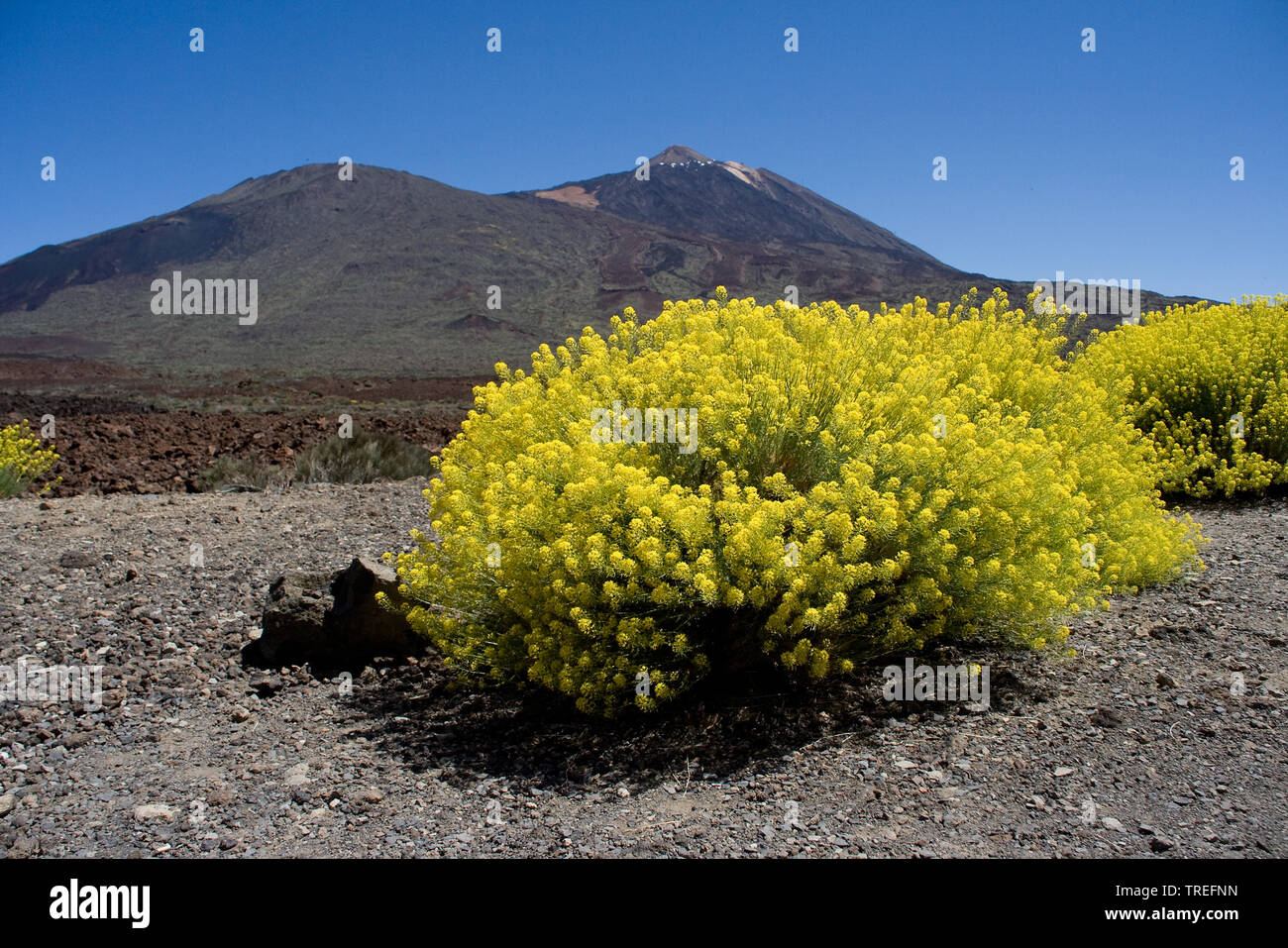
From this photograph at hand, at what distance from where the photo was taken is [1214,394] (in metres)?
8.17

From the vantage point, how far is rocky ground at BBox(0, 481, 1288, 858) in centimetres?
309

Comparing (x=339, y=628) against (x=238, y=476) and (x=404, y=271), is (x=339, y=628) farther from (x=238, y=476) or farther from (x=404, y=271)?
(x=404, y=271)

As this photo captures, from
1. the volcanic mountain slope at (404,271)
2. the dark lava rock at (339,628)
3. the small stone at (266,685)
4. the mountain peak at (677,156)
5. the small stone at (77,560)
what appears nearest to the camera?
the small stone at (266,685)

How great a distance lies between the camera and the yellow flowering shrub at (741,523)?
3564 mm

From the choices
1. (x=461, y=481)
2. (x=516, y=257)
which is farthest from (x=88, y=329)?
(x=461, y=481)

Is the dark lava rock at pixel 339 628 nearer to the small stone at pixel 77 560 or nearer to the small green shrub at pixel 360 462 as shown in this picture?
the small stone at pixel 77 560

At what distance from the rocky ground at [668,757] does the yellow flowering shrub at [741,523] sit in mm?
247

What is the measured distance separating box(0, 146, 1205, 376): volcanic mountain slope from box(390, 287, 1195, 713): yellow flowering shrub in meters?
45.2

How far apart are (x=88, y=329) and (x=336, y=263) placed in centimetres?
2596

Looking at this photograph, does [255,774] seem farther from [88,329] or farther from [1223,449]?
[88,329]

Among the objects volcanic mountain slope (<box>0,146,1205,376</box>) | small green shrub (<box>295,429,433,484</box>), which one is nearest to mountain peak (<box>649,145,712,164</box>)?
volcanic mountain slope (<box>0,146,1205,376</box>)

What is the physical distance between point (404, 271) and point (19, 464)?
276ft

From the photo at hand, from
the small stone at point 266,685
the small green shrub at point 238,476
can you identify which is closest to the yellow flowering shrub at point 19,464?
the small green shrub at point 238,476
